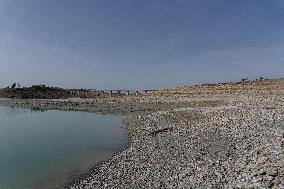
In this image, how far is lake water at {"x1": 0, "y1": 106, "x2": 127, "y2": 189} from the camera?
76.1 ft

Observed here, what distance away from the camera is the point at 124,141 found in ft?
110

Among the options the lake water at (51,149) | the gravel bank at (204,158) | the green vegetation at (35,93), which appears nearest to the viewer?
the gravel bank at (204,158)

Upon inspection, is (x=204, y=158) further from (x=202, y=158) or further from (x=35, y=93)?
(x=35, y=93)

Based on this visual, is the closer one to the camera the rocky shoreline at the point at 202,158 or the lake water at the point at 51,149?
the rocky shoreline at the point at 202,158

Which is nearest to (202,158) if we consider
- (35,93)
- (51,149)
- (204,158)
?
(204,158)

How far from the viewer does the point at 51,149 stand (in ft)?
105

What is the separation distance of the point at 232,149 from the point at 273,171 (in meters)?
9.05

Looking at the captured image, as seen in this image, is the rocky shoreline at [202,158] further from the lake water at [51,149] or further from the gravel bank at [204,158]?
the lake water at [51,149]

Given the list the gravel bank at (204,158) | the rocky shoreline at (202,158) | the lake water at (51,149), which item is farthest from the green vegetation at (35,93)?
the gravel bank at (204,158)

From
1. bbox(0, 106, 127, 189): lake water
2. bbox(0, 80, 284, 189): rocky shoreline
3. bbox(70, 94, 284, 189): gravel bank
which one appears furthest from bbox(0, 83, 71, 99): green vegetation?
bbox(70, 94, 284, 189): gravel bank

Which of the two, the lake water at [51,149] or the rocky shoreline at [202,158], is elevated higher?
the rocky shoreline at [202,158]

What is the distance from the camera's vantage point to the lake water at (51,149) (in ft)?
76.1

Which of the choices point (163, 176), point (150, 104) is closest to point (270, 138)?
point (163, 176)

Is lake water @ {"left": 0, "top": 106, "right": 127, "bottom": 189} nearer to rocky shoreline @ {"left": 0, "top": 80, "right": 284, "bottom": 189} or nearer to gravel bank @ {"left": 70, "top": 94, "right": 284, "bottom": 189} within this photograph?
rocky shoreline @ {"left": 0, "top": 80, "right": 284, "bottom": 189}
